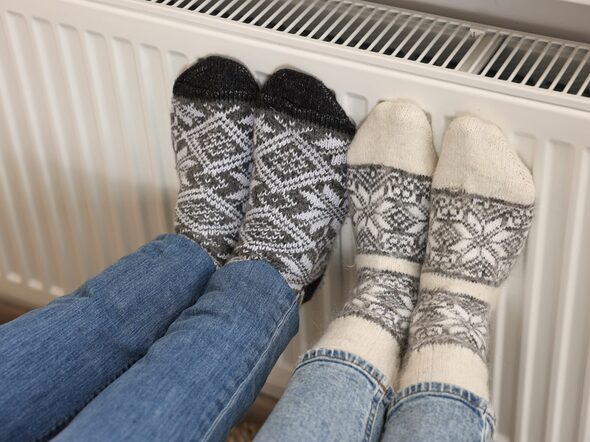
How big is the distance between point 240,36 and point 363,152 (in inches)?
6.6

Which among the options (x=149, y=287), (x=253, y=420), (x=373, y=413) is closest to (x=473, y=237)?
(x=373, y=413)

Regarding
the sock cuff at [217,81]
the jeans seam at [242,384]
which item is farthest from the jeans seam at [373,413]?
the sock cuff at [217,81]

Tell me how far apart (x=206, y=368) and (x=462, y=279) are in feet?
0.90

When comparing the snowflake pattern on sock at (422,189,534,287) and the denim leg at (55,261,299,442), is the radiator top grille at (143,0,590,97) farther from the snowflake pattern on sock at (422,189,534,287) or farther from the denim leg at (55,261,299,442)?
the denim leg at (55,261,299,442)

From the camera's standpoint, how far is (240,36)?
3.15 ft

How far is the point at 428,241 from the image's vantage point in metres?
0.97

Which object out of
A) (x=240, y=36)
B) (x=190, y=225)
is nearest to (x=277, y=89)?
(x=240, y=36)

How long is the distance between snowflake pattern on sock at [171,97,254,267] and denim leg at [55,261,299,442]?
8 centimetres

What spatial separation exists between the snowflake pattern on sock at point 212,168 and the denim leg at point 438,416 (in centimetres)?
30

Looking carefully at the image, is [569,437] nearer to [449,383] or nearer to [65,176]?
[449,383]

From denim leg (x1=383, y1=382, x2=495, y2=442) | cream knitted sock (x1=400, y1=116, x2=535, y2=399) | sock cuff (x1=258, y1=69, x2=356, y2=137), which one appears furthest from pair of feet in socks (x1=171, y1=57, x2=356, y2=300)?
denim leg (x1=383, y1=382, x2=495, y2=442)

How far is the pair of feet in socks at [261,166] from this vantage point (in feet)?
3.18

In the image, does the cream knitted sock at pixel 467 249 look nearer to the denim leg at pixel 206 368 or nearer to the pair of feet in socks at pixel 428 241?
the pair of feet in socks at pixel 428 241

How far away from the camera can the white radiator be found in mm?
871
